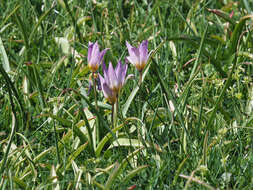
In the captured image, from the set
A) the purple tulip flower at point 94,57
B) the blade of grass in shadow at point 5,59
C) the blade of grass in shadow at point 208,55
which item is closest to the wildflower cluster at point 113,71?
the purple tulip flower at point 94,57

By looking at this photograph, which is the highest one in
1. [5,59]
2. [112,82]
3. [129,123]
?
[112,82]

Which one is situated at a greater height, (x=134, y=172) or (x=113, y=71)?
(x=113, y=71)

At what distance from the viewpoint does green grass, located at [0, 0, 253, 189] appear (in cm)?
153

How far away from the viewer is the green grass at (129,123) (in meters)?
1.53

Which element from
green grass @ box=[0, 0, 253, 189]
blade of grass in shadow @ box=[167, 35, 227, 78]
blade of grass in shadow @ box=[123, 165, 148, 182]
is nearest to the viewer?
blade of grass in shadow @ box=[123, 165, 148, 182]

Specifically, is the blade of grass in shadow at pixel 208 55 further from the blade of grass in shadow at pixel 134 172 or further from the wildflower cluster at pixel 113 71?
the blade of grass in shadow at pixel 134 172

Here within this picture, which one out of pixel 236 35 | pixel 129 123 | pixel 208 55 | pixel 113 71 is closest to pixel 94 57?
pixel 113 71

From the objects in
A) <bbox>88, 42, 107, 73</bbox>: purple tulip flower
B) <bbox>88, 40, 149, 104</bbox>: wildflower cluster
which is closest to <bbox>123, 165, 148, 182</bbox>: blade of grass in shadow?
<bbox>88, 40, 149, 104</bbox>: wildflower cluster

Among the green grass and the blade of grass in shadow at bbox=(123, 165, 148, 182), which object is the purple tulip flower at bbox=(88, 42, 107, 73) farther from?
the blade of grass in shadow at bbox=(123, 165, 148, 182)

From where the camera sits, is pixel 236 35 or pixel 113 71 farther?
pixel 236 35

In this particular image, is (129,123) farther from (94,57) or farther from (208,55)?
(208,55)

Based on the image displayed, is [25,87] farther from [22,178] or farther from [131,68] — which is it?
[22,178]

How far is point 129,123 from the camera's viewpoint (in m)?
1.83

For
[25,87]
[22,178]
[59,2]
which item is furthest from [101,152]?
[59,2]
